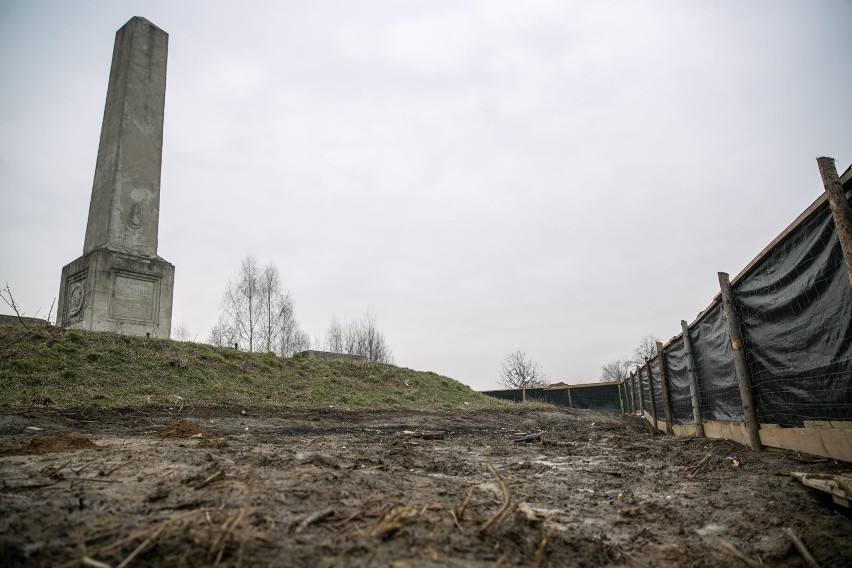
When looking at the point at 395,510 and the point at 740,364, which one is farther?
the point at 740,364

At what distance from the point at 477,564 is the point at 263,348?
92.1 ft

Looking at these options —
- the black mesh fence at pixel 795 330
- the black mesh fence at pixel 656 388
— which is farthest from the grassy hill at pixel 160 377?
the black mesh fence at pixel 795 330

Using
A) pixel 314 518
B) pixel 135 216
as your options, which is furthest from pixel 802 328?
pixel 135 216

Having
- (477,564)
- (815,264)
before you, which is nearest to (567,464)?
(815,264)

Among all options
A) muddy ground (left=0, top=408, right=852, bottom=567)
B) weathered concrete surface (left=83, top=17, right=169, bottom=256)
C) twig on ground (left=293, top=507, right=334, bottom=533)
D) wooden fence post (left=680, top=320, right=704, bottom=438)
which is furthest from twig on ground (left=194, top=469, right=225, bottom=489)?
weathered concrete surface (left=83, top=17, right=169, bottom=256)

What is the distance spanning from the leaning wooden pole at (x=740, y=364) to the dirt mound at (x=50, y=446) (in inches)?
243

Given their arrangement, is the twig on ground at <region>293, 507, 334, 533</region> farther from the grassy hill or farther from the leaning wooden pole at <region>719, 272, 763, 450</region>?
the grassy hill

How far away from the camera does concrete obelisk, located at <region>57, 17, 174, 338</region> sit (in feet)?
34.2

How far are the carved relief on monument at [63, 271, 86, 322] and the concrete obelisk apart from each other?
0.07ft

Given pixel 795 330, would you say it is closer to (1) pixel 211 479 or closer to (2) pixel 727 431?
(2) pixel 727 431

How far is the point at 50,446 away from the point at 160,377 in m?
6.09

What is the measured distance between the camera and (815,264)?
3.63m

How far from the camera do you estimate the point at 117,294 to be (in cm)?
1064

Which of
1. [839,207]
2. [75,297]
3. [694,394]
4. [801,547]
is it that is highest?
[75,297]
